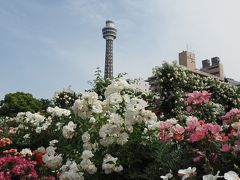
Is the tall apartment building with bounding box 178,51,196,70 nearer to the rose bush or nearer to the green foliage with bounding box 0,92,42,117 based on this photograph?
the green foliage with bounding box 0,92,42,117

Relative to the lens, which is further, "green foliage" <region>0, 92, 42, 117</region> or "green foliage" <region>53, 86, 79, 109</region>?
"green foliage" <region>0, 92, 42, 117</region>

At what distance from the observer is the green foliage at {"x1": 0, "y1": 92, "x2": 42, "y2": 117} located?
51656mm

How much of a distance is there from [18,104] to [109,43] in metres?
69.1

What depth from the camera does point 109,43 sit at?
118562 mm

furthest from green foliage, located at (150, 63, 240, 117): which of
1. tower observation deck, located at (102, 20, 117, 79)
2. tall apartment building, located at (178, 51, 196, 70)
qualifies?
tower observation deck, located at (102, 20, 117, 79)

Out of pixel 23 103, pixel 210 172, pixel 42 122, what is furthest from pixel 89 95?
pixel 23 103

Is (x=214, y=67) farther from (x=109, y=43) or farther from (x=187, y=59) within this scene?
(x=109, y=43)

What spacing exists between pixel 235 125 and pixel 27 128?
631 centimetres

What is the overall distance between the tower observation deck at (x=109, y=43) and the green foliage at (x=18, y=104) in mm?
58277

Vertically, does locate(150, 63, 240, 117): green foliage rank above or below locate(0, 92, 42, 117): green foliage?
below

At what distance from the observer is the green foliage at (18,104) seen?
5166cm

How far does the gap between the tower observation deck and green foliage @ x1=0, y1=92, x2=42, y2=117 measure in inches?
2294

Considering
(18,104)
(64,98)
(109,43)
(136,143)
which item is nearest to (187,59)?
(18,104)

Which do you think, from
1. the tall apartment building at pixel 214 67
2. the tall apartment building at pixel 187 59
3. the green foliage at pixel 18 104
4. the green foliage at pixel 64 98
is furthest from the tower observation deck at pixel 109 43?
the green foliage at pixel 64 98
